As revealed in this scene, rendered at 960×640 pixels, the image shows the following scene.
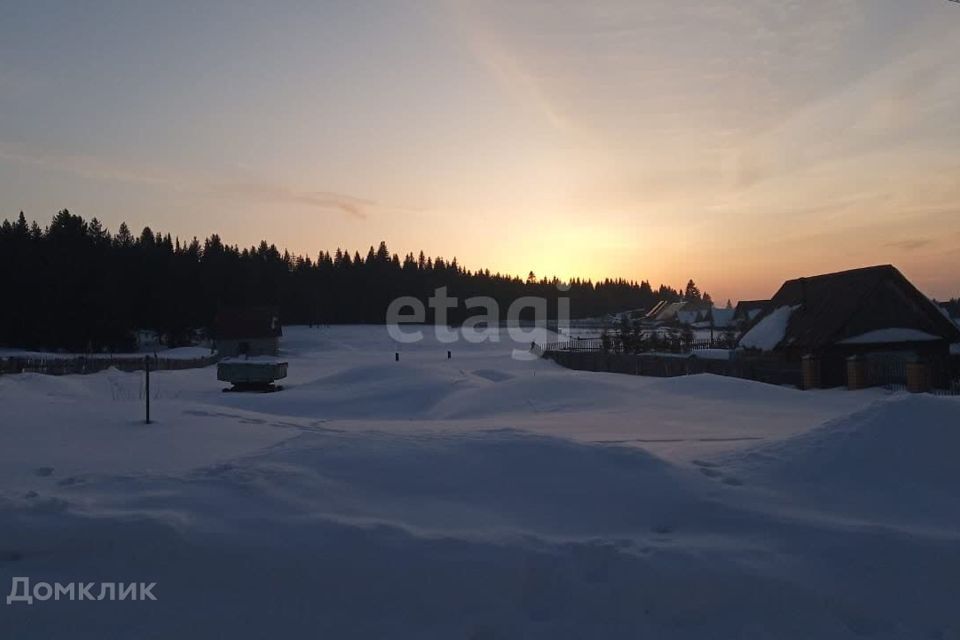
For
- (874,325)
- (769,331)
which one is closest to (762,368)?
(769,331)

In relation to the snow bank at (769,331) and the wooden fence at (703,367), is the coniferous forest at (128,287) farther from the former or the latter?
the snow bank at (769,331)

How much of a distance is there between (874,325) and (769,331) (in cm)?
494

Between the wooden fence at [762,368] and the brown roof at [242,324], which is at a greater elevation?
the brown roof at [242,324]

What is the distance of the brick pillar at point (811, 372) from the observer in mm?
26062

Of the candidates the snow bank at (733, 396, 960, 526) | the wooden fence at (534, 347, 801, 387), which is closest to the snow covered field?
the snow bank at (733, 396, 960, 526)

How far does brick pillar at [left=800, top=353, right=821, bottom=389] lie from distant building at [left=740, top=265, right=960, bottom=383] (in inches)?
13.0

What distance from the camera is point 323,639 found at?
472 cm

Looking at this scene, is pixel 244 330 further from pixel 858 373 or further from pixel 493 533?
pixel 493 533

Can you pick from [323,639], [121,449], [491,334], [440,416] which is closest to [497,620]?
[323,639]

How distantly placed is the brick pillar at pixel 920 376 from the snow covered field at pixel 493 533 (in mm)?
15574

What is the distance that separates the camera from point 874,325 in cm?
2720

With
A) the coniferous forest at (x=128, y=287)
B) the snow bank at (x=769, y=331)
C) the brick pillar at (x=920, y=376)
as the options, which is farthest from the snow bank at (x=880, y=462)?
the coniferous forest at (x=128, y=287)

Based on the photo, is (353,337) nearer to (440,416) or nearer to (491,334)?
(491,334)

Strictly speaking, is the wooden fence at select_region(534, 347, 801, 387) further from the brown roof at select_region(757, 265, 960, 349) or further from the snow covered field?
the snow covered field
